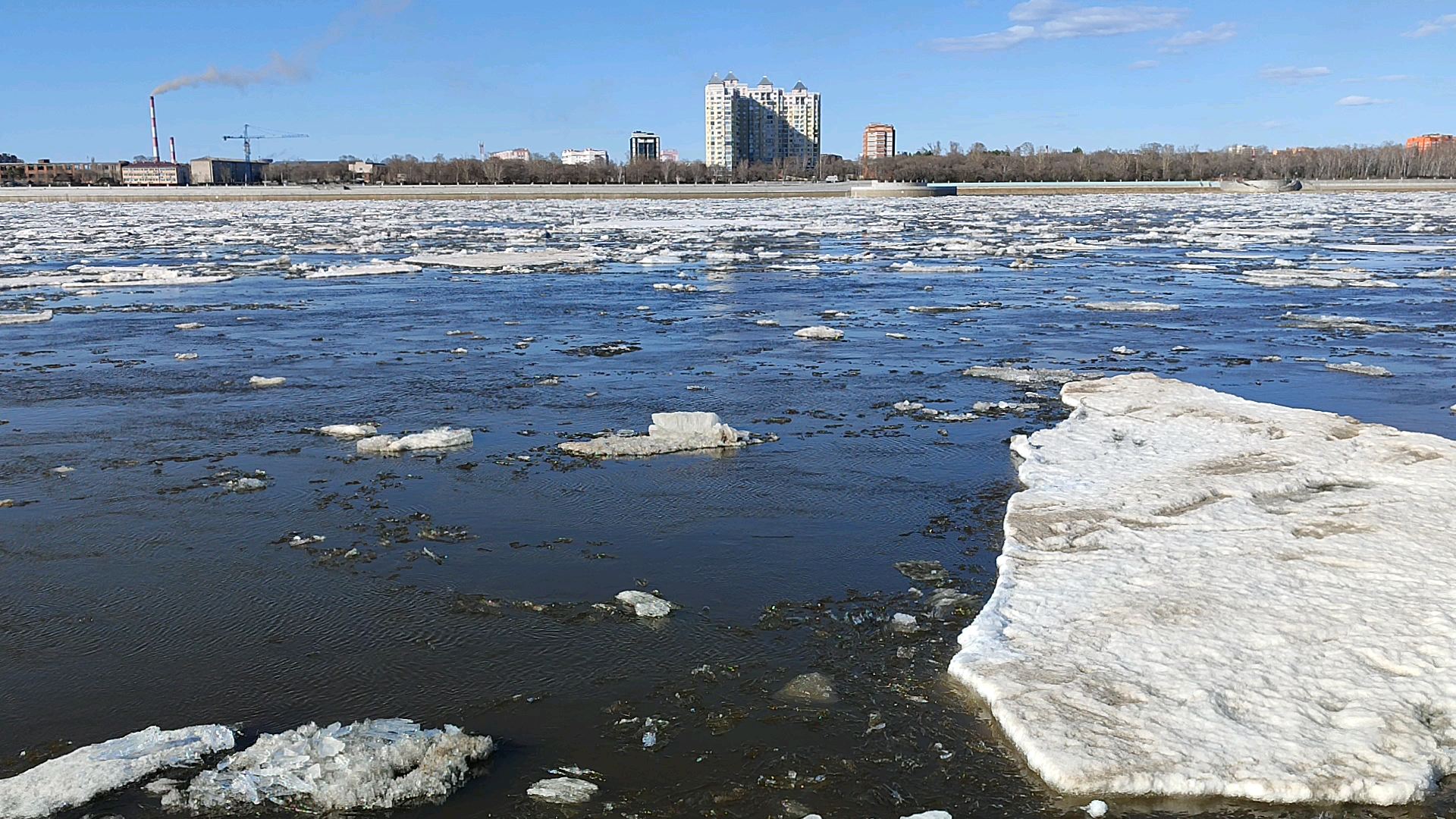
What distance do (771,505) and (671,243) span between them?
2330 cm

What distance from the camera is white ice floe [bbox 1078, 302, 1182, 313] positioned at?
47.9ft

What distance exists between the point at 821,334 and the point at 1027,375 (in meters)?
2.88

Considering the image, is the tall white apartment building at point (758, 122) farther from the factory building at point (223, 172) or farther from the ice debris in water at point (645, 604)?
the ice debris in water at point (645, 604)

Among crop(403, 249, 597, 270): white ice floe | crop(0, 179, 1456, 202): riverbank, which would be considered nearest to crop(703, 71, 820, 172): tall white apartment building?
crop(0, 179, 1456, 202): riverbank

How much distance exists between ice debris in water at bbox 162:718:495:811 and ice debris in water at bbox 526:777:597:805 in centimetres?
25

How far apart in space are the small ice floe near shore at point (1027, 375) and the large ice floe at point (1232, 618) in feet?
8.10

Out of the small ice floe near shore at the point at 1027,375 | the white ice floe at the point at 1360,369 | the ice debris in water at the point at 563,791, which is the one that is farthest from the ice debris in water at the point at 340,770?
the white ice floe at the point at 1360,369

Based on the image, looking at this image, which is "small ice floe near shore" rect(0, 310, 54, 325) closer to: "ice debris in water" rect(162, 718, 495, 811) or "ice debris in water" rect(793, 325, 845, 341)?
"ice debris in water" rect(793, 325, 845, 341)

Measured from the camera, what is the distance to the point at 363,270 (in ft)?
68.6

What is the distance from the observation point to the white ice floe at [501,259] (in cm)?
2208

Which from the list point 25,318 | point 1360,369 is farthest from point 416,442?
point 25,318

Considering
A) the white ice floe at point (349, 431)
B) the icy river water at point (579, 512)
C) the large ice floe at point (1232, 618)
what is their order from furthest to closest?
the white ice floe at point (349, 431)
the icy river water at point (579, 512)
the large ice floe at point (1232, 618)

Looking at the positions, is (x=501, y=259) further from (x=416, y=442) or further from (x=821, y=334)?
(x=416, y=442)

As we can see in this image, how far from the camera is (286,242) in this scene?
101 ft
